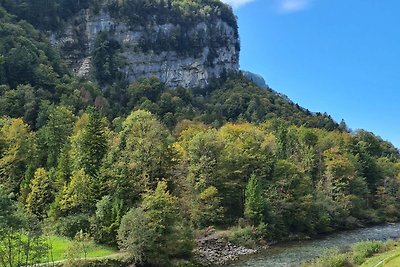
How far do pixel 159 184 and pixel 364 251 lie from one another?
22.6 m

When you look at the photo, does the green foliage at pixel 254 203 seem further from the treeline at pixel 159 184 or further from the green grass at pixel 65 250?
the green grass at pixel 65 250

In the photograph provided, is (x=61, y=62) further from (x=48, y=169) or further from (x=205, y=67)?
(x=48, y=169)

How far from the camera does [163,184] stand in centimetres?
5256

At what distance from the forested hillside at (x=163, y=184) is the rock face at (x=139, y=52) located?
5864cm

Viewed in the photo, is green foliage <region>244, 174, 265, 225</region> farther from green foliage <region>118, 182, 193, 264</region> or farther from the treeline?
green foliage <region>118, 182, 193, 264</region>

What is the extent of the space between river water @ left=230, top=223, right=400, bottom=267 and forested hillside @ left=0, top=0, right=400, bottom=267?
3.98 meters

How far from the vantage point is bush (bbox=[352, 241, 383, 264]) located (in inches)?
1604

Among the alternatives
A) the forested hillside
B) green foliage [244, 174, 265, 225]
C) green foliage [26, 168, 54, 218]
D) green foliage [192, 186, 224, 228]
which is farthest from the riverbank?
green foliage [26, 168, 54, 218]

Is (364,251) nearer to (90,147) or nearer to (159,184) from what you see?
(159,184)

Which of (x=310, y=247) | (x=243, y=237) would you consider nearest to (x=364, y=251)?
(x=310, y=247)

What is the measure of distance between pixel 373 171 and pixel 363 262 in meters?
66.2

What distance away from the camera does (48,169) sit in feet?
224

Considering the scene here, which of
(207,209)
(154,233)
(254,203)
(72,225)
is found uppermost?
(254,203)

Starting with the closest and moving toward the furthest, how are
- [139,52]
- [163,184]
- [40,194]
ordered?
[163,184]
[40,194]
[139,52]
